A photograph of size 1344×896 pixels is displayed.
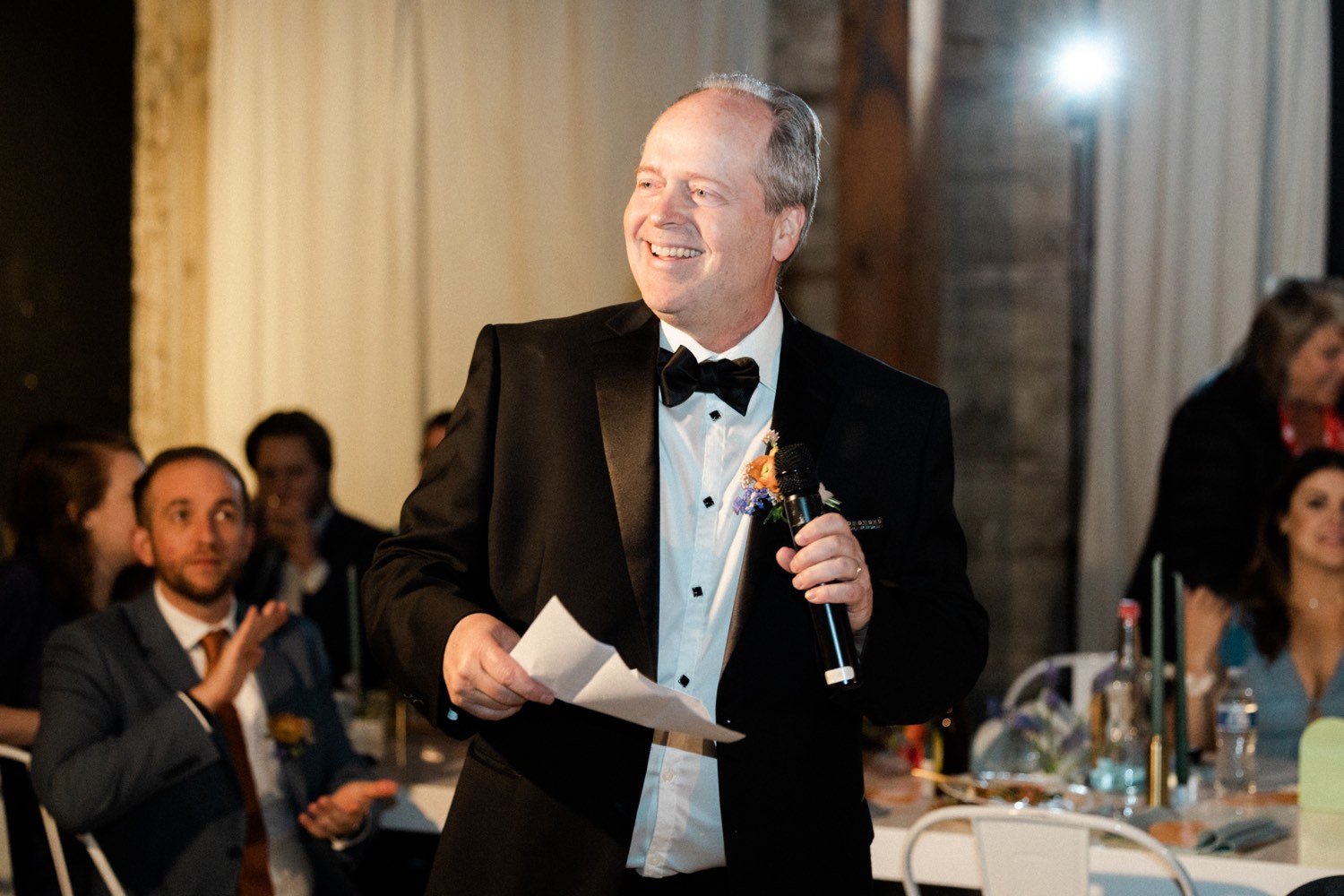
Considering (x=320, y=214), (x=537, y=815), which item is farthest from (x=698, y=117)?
(x=320, y=214)

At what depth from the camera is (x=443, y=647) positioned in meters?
1.68

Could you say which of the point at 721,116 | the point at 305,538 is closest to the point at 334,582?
the point at 305,538

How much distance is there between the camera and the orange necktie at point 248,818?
9.52 ft

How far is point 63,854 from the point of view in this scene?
9.67 feet

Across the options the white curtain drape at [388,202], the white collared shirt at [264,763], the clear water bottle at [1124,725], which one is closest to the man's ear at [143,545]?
the white collared shirt at [264,763]

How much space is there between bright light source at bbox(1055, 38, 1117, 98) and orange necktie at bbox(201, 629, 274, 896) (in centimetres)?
416

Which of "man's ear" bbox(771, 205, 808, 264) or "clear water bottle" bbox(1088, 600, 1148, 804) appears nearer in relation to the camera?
"man's ear" bbox(771, 205, 808, 264)

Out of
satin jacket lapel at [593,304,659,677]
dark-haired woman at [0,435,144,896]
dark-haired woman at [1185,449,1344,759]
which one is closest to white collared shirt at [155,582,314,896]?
dark-haired woman at [0,435,144,896]

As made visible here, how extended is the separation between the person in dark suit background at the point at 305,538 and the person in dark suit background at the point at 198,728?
41.1 inches

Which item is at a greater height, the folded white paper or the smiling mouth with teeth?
the smiling mouth with teeth

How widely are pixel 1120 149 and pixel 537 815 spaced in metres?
4.75

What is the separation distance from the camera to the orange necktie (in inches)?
114

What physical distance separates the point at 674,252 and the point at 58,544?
7.51ft

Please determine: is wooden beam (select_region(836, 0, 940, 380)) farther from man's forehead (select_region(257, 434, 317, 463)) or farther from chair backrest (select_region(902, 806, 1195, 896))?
chair backrest (select_region(902, 806, 1195, 896))
